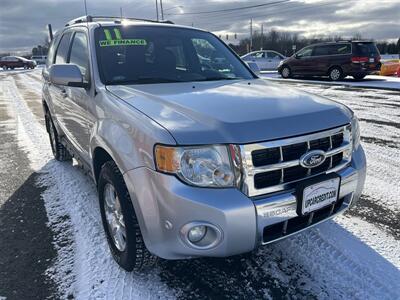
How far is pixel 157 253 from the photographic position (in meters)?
2.24

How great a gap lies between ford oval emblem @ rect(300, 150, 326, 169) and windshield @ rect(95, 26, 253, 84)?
148 centimetres

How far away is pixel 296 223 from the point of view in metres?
2.41

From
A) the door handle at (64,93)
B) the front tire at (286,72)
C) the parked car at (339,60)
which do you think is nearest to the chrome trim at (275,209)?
the door handle at (64,93)

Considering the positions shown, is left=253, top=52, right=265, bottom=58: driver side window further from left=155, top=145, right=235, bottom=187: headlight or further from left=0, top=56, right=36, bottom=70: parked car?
left=0, top=56, right=36, bottom=70: parked car

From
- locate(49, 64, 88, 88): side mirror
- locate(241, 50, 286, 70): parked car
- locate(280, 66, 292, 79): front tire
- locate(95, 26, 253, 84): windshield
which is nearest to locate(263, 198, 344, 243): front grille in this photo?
locate(95, 26, 253, 84): windshield

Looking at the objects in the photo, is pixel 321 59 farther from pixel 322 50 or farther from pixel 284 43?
pixel 284 43

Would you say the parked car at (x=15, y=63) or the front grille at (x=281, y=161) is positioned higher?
the front grille at (x=281, y=161)

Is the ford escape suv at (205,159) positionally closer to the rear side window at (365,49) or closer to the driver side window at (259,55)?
the rear side window at (365,49)

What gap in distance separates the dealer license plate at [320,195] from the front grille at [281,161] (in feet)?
0.29

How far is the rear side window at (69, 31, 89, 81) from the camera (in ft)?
11.1

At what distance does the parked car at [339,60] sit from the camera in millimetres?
15531

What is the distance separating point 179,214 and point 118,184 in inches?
23.6

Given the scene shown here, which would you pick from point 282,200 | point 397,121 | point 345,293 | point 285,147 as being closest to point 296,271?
point 345,293

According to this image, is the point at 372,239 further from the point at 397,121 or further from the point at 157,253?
the point at 397,121
